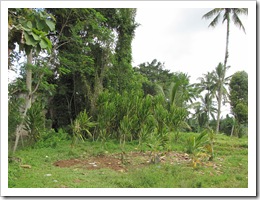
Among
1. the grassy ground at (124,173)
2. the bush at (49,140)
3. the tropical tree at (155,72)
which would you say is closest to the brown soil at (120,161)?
the grassy ground at (124,173)

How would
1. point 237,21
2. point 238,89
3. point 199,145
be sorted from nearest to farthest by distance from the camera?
point 199,145
point 237,21
point 238,89

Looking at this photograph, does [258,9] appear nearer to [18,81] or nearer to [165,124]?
[165,124]

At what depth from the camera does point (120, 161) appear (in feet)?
18.6

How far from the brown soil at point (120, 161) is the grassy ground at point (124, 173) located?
0.08 feet

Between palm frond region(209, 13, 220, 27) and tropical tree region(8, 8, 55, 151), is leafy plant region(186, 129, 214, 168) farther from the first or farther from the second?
palm frond region(209, 13, 220, 27)

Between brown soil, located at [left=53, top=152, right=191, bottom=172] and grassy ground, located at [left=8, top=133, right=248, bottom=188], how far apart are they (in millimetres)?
23

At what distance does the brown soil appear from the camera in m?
5.28

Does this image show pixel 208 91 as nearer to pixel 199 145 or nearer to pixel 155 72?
pixel 155 72

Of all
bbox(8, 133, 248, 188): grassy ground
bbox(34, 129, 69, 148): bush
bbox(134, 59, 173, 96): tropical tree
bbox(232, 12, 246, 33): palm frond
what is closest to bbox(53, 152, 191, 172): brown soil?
bbox(8, 133, 248, 188): grassy ground

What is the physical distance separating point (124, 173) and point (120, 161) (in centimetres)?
87

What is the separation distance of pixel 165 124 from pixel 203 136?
1.65m

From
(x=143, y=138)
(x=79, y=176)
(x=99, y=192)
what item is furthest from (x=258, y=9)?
(x=143, y=138)

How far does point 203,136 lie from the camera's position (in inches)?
206

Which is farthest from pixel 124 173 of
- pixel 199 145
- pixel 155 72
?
pixel 155 72
